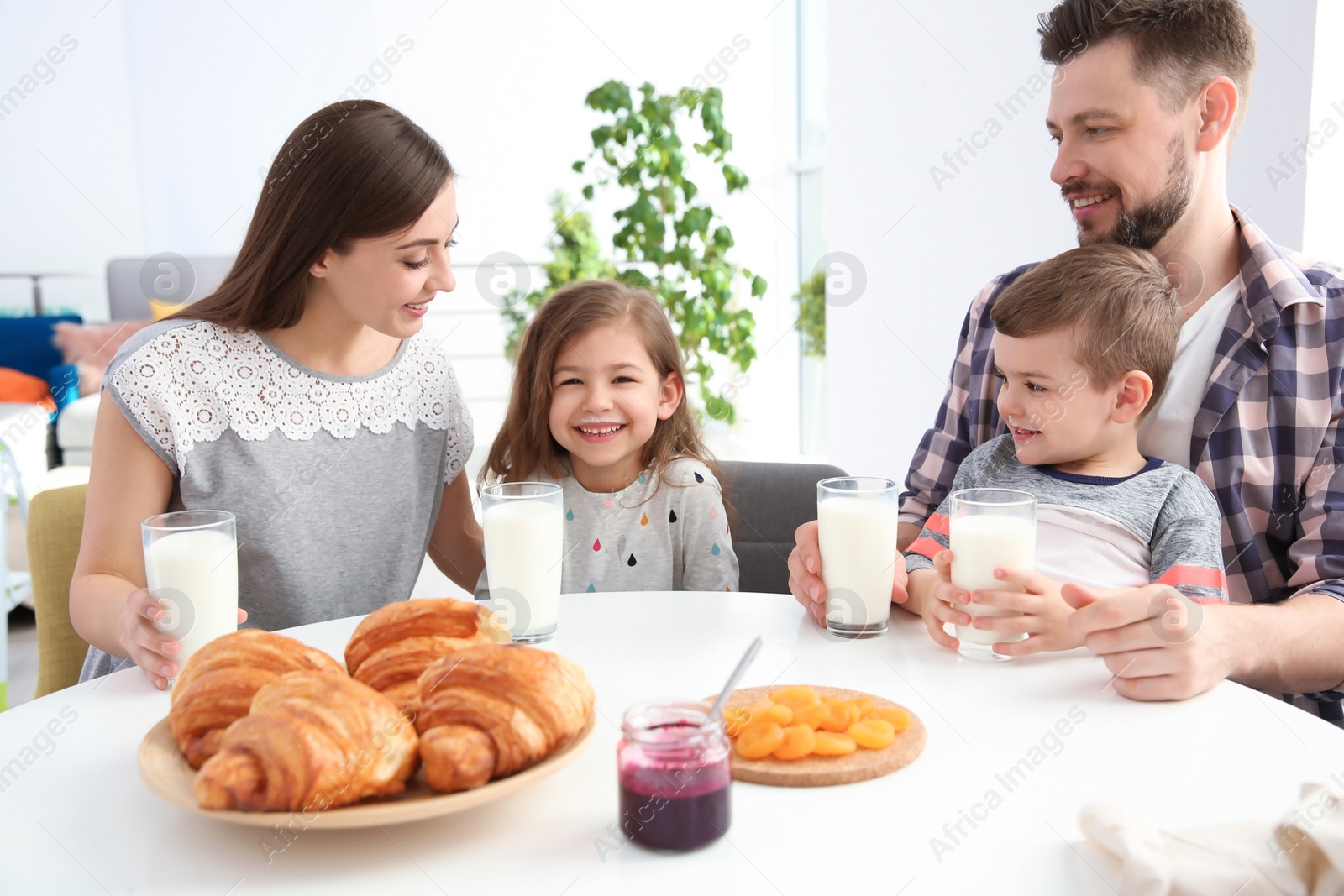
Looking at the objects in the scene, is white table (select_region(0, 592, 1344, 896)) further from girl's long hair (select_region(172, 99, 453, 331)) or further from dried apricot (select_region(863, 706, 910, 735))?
girl's long hair (select_region(172, 99, 453, 331))

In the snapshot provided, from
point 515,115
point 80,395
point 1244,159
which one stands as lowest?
point 80,395

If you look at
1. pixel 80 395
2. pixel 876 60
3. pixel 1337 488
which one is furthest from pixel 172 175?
pixel 1337 488

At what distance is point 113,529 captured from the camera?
4.78ft

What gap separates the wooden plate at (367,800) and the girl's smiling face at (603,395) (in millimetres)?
900

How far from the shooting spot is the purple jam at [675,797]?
0.72 metres

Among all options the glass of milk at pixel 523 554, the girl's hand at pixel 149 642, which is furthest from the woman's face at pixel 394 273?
the girl's hand at pixel 149 642

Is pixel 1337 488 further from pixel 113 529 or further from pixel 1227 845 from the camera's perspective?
pixel 113 529

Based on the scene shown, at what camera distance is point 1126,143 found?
61.7 inches

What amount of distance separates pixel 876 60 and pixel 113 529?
2856mm

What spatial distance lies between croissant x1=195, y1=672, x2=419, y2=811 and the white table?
7 cm

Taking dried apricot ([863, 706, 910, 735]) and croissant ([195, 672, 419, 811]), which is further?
dried apricot ([863, 706, 910, 735])

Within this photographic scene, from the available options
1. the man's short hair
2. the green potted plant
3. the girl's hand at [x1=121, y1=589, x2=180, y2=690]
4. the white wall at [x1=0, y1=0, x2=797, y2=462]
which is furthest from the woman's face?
the white wall at [x1=0, y1=0, x2=797, y2=462]

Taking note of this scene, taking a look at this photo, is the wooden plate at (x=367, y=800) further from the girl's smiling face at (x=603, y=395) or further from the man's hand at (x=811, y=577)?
the girl's smiling face at (x=603, y=395)

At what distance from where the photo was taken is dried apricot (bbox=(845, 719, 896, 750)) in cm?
86
